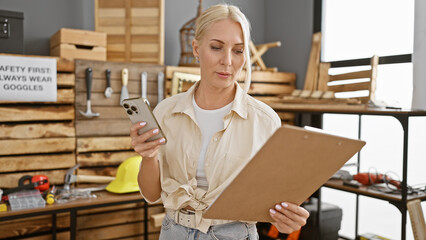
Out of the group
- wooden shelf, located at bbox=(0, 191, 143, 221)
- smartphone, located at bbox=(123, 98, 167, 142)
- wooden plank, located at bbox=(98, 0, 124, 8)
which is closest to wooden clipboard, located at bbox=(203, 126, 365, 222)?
smartphone, located at bbox=(123, 98, 167, 142)

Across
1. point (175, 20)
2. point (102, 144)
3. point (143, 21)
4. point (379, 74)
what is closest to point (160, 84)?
point (143, 21)

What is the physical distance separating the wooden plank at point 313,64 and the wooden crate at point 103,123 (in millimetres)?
1354

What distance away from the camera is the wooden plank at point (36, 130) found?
7.81 feet

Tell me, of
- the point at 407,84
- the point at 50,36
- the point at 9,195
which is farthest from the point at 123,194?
the point at 407,84

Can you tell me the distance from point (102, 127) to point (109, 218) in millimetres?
671

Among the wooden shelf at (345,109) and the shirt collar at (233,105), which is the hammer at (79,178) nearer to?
the wooden shelf at (345,109)

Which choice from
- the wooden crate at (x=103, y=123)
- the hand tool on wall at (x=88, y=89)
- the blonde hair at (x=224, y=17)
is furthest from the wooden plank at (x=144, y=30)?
the blonde hair at (x=224, y=17)

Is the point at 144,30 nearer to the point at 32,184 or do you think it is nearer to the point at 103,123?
the point at 103,123

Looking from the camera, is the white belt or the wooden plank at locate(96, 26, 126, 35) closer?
the white belt

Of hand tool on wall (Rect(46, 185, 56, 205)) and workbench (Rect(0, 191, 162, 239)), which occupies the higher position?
hand tool on wall (Rect(46, 185, 56, 205))

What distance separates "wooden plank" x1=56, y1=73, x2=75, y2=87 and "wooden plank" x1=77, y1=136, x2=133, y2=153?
38 cm

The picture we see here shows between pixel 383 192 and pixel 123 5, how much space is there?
221cm

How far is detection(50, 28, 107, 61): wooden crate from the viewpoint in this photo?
2533mm

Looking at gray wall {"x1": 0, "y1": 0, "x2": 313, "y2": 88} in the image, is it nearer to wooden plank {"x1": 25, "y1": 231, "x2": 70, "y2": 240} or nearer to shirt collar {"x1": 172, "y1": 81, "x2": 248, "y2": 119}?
wooden plank {"x1": 25, "y1": 231, "x2": 70, "y2": 240}
